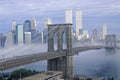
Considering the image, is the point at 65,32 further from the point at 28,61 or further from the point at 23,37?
the point at 23,37

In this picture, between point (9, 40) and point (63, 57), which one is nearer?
point (63, 57)

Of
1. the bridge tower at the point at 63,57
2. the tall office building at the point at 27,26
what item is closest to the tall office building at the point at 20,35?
the tall office building at the point at 27,26

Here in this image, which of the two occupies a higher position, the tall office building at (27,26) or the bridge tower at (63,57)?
the tall office building at (27,26)

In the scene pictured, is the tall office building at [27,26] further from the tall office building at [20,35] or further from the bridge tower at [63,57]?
the bridge tower at [63,57]

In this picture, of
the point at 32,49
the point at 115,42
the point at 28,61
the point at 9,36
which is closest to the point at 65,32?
the point at 32,49

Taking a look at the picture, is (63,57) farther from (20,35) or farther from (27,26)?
(27,26)

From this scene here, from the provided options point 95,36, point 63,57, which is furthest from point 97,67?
point 95,36

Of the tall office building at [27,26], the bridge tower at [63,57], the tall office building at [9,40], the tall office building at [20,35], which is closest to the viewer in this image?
the bridge tower at [63,57]

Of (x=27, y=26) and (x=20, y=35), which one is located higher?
(x=27, y=26)

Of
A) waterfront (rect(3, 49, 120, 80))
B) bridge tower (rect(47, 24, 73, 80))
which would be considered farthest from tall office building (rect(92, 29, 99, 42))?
bridge tower (rect(47, 24, 73, 80))

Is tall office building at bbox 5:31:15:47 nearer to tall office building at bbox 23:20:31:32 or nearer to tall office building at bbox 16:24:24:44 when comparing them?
tall office building at bbox 16:24:24:44

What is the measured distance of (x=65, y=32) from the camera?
25.0 meters

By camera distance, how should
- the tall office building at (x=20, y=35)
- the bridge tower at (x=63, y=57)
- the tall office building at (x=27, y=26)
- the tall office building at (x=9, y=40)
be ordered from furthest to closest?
the tall office building at (x=27, y=26)
the tall office building at (x=20, y=35)
the tall office building at (x=9, y=40)
the bridge tower at (x=63, y=57)

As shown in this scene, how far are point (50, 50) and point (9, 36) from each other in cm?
1892
